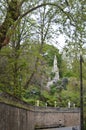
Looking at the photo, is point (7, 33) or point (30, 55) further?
point (30, 55)

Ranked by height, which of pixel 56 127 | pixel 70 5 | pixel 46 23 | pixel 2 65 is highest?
pixel 46 23

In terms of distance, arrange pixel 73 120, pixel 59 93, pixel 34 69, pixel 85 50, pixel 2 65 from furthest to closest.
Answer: pixel 59 93, pixel 73 120, pixel 34 69, pixel 2 65, pixel 85 50

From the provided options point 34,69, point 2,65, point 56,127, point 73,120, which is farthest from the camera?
point 73,120

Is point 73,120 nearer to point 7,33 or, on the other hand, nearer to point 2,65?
point 2,65

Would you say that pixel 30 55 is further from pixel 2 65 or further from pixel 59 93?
pixel 59 93

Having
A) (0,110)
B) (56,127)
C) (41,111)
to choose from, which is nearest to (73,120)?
(56,127)

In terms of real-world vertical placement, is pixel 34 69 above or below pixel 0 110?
above

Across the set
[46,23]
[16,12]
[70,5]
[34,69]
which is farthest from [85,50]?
[34,69]

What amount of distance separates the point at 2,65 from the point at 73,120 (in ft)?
82.5

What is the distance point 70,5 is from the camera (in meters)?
11.9

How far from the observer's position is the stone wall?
13742 mm

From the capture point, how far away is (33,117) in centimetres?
2345

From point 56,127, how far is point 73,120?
6240 mm

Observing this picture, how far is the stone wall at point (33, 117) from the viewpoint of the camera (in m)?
13.7
